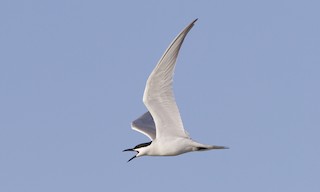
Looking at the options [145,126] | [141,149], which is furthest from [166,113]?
[145,126]

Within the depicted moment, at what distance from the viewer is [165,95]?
2397cm

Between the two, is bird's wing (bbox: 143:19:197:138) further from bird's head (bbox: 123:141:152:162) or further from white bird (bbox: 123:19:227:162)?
bird's head (bbox: 123:141:152:162)

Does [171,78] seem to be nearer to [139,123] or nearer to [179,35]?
[179,35]

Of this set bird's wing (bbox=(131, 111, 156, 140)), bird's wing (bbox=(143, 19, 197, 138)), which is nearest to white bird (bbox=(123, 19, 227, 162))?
bird's wing (bbox=(143, 19, 197, 138))

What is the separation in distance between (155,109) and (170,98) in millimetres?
714

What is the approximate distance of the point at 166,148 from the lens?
83.8 ft

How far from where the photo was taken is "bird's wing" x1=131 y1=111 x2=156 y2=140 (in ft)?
92.3

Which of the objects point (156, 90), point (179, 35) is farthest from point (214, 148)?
point (179, 35)

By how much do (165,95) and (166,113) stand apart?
822 mm

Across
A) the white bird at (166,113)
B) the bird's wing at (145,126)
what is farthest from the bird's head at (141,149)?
the bird's wing at (145,126)

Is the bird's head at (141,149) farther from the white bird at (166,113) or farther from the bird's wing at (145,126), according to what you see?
the bird's wing at (145,126)

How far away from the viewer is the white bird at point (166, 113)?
74.7 ft

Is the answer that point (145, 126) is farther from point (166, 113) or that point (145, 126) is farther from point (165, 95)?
point (165, 95)

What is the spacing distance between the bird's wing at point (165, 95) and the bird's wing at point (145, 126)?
2.49m
